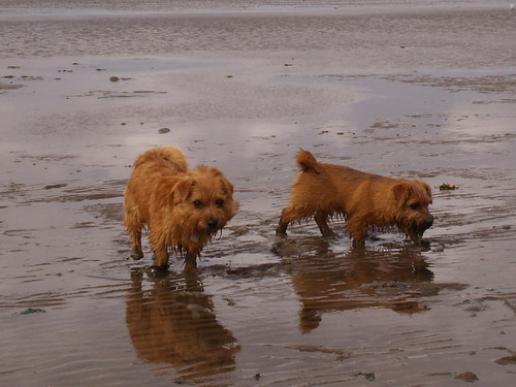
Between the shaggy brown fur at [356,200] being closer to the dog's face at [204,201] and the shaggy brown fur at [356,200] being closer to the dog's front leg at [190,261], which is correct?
the dog's front leg at [190,261]

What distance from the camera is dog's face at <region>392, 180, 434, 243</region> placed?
388 inches

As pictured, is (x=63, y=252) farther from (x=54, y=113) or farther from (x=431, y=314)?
(x=54, y=113)

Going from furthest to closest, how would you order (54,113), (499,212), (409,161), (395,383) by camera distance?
(54,113)
(409,161)
(499,212)
(395,383)

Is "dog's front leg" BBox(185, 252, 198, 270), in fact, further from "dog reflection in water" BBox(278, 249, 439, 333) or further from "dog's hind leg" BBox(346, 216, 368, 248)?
"dog's hind leg" BBox(346, 216, 368, 248)

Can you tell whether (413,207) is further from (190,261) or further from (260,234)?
(190,261)

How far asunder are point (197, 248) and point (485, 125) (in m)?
8.50


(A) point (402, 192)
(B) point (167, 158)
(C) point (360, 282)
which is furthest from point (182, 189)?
(A) point (402, 192)

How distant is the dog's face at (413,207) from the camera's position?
9859 millimetres

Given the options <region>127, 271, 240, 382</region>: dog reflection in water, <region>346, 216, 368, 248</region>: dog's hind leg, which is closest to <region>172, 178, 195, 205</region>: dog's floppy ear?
<region>127, 271, 240, 382</region>: dog reflection in water

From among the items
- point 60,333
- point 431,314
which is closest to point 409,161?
point 431,314

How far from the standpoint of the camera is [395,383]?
6.43m

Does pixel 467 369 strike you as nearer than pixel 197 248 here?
Yes

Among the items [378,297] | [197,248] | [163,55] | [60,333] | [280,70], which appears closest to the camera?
[60,333]

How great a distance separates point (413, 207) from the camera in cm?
990
